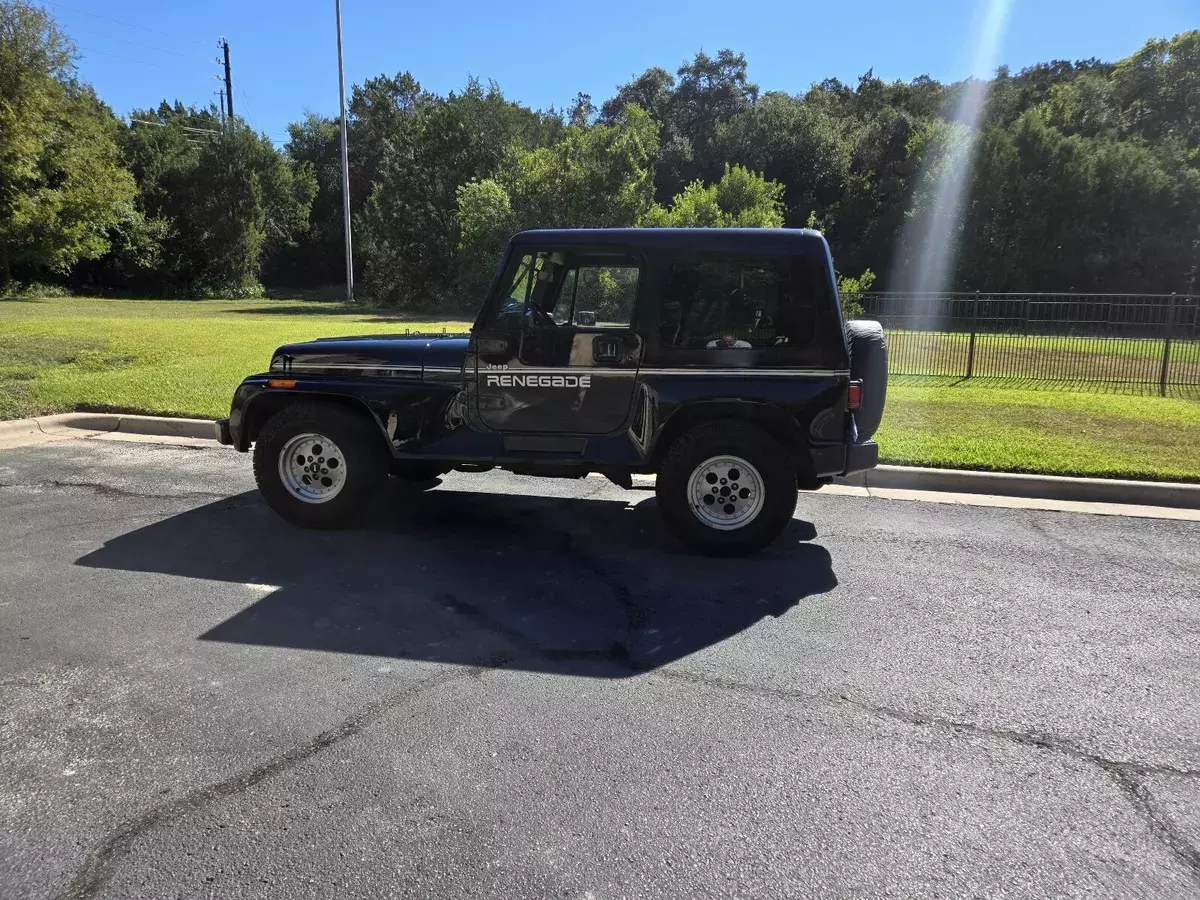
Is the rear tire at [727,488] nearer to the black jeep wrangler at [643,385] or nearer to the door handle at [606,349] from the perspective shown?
the black jeep wrangler at [643,385]

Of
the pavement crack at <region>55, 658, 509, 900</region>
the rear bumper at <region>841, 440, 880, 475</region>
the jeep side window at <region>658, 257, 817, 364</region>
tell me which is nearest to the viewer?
the pavement crack at <region>55, 658, 509, 900</region>

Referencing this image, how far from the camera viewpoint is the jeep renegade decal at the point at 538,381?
17.4 feet

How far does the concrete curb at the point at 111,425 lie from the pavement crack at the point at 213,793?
21.6ft

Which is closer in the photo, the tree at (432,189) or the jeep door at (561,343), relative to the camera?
the jeep door at (561,343)

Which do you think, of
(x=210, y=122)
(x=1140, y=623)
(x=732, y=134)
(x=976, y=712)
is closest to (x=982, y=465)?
(x=1140, y=623)

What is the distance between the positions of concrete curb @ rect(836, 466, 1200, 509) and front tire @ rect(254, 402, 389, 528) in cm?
398

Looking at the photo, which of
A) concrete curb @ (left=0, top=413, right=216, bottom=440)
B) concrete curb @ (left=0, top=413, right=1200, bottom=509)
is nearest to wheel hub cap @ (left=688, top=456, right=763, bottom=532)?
concrete curb @ (left=0, top=413, right=1200, bottom=509)

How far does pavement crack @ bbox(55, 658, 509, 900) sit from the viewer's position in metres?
2.42

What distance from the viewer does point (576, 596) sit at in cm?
463

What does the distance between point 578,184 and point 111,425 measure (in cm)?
2338

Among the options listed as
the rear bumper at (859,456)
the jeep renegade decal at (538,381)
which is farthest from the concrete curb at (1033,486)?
the jeep renegade decal at (538,381)

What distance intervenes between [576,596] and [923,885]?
98.0 inches

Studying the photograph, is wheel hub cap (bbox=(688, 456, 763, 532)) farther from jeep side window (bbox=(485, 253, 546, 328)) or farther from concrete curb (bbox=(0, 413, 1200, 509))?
concrete curb (bbox=(0, 413, 1200, 509))

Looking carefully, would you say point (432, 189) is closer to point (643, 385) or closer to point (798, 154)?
point (798, 154)
